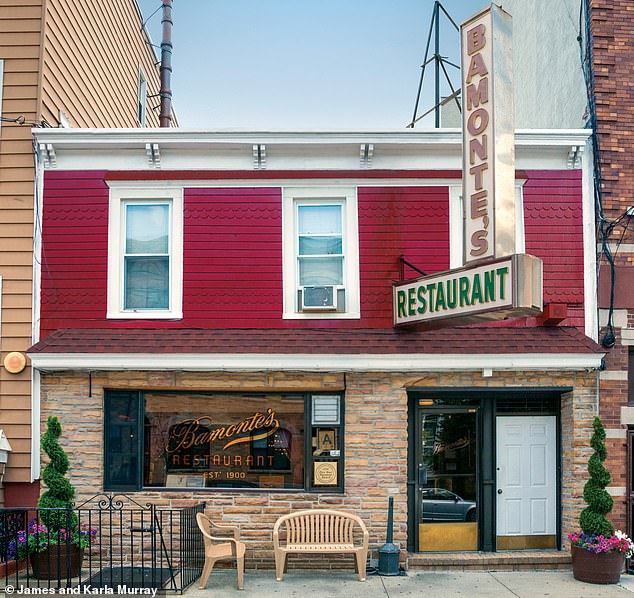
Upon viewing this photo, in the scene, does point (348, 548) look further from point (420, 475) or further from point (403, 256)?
point (403, 256)

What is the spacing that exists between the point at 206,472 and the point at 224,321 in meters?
2.24

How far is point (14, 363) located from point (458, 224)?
689 cm

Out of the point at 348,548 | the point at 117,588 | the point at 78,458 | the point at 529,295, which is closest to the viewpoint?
the point at 529,295

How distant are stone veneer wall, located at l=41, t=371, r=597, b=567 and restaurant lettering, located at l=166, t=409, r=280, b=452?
498 millimetres

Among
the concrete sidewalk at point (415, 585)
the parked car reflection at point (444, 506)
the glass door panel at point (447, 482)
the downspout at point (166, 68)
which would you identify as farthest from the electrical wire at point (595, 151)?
the downspout at point (166, 68)

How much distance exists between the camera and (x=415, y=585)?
10.4 meters

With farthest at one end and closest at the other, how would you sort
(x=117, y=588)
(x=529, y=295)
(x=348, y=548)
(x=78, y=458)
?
(x=78, y=458) < (x=348, y=548) < (x=117, y=588) < (x=529, y=295)

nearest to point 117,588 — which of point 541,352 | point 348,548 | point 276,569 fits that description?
point 276,569

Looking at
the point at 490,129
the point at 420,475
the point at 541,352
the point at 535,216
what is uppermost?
the point at 490,129

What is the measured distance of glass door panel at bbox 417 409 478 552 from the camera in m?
11.8

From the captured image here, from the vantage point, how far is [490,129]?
985 cm

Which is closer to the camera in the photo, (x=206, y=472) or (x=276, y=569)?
(x=276, y=569)

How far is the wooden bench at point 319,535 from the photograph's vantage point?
10562mm

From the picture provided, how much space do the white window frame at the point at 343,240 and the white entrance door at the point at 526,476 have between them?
302cm
